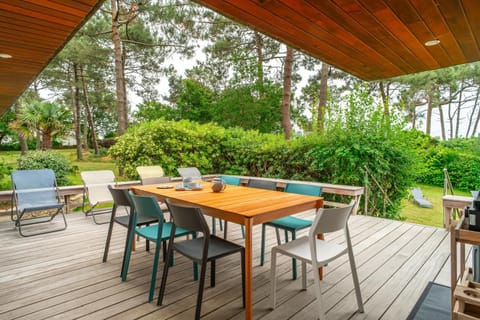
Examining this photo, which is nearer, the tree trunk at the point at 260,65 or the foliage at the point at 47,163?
the foliage at the point at 47,163

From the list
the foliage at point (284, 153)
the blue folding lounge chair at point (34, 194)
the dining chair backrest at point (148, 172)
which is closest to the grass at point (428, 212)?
the foliage at point (284, 153)

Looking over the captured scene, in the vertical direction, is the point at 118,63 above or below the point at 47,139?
above

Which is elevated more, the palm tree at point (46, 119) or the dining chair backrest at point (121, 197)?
the palm tree at point (46, 119)

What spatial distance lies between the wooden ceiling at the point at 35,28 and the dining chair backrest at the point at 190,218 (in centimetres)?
171

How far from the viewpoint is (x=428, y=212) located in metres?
8.34

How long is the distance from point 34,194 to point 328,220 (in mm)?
4460

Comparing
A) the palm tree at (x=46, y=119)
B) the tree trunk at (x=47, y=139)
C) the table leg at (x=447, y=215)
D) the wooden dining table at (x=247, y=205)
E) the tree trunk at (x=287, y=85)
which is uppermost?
the tree trunk at (x=287, y=85)

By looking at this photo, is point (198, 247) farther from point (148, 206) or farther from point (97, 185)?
point (97, 185)

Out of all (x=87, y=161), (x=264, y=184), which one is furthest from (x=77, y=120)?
(x=264, y=184)

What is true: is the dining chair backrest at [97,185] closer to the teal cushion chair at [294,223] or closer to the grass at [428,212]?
the teal cushion chair at [294,223]

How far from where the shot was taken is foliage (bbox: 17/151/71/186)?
5.75m

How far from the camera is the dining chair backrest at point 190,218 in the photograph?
1979 millimetres

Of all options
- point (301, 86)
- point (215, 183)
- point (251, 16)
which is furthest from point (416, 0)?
point (301, 86)

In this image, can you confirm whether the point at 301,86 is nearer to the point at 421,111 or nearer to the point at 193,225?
the point at 421,111
